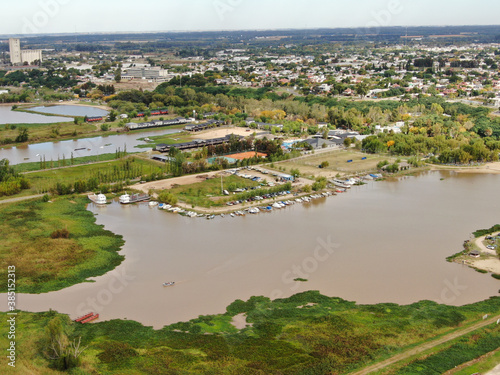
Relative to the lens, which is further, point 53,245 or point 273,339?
point 53,245

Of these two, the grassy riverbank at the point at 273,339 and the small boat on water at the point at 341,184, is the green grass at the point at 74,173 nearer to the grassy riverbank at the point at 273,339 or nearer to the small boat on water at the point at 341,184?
the small boat on water at the point at 341,184

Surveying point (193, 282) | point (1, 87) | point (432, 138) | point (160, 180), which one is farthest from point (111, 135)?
point (1, 87)

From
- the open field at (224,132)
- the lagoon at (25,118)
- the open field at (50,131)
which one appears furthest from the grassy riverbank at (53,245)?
the lagoon at (25,118)

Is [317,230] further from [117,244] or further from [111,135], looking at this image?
[111,135]

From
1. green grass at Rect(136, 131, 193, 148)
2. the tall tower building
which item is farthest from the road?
the tall tower building

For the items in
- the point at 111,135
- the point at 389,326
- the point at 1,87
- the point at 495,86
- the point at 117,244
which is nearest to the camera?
the point at 389,326

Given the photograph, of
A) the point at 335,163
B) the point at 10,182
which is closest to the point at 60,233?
the point at 10,182

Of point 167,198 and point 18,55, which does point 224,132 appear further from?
point 18,55

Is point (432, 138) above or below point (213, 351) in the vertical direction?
above
